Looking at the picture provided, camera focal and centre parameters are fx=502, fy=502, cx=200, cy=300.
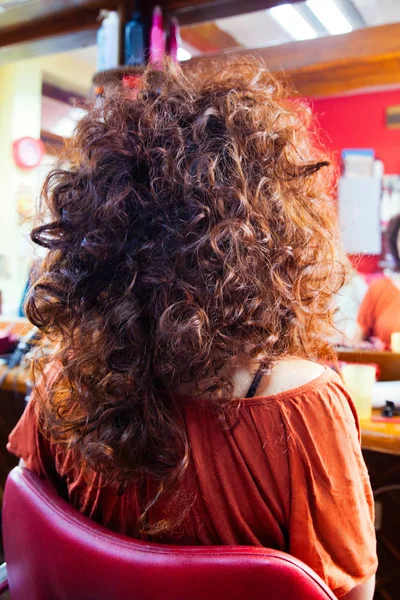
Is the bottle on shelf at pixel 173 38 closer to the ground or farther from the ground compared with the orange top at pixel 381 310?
farther from the ground

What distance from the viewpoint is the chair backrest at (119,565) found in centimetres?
56

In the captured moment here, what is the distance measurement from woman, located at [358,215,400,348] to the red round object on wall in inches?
91.4

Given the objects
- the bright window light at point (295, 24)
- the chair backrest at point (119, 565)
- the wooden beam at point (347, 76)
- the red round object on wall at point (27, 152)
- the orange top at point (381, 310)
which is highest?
the bright window light at point (295, 24)

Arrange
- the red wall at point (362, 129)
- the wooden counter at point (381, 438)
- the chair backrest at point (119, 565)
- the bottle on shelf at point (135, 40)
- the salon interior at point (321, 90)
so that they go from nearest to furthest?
1. the chair backrest at point (119, 565)
2. the wooden counter at point (381, 438)
3. the salon interior at point (321, 90)
4. the bottle on shelf at point (135, 40)
5. the red wall at point (362, 129)

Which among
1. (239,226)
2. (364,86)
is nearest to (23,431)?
(239,226)

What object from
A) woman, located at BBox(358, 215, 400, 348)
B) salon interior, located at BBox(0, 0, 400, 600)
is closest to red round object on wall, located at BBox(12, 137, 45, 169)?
salon interior, located at BBox(0, 0, 400, 600)

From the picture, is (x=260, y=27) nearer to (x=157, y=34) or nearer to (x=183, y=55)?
(x=183, y=55)

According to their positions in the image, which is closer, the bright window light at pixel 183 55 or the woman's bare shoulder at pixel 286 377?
the woman's bare shoulder at pixel 286 377

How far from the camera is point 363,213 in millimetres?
2732

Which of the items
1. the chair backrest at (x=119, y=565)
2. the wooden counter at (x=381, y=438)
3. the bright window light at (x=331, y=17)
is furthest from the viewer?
the bright window light at (x=331, y=17)

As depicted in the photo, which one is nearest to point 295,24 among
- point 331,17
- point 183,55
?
point 331,17

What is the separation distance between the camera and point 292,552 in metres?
0.72

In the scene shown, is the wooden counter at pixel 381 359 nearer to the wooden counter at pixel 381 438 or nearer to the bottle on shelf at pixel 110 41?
the wooden counter at pixel 381 438

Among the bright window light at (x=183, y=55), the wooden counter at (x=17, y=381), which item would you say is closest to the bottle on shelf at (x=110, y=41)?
the bright window light at (x=183, y=55)
